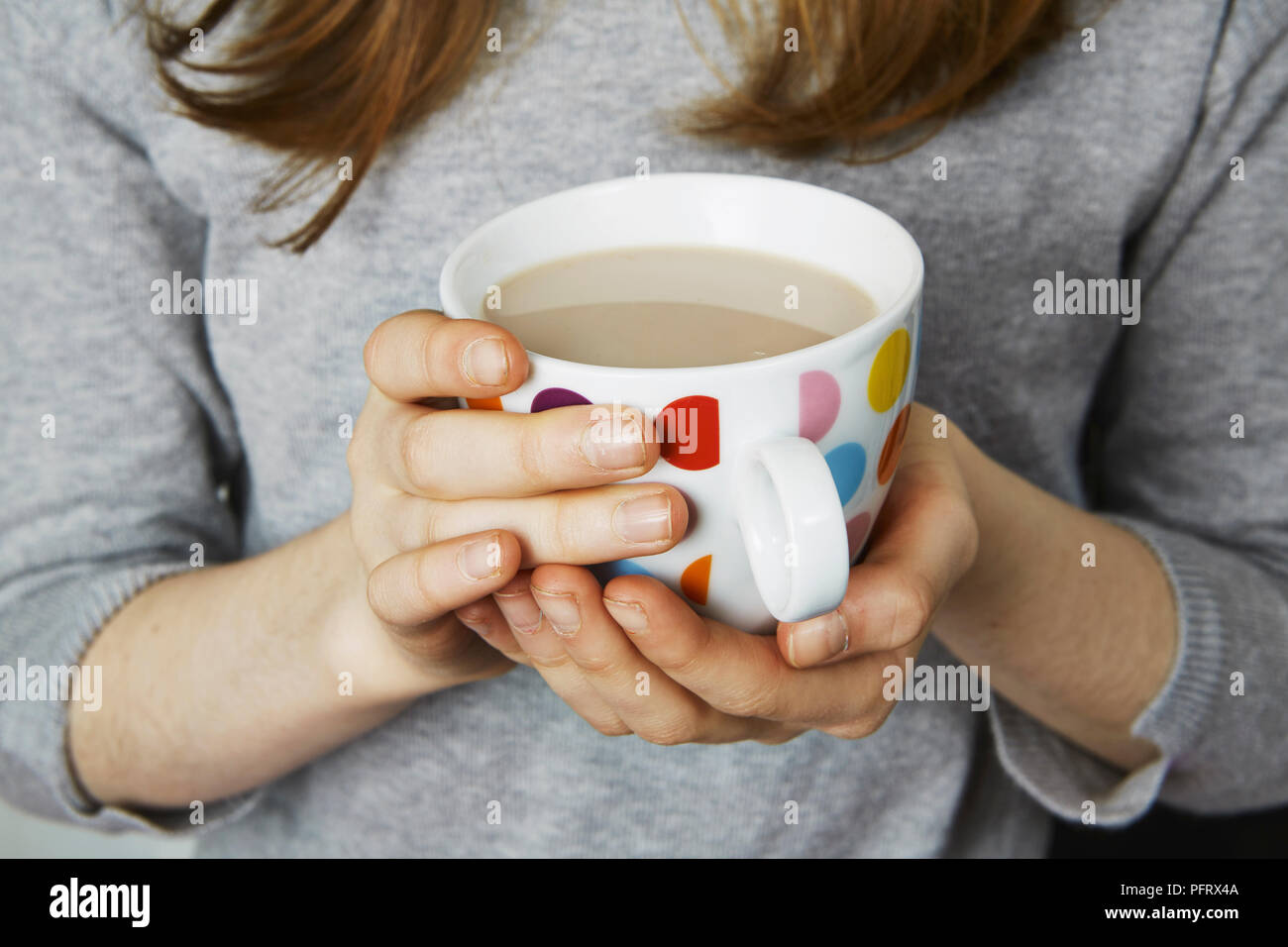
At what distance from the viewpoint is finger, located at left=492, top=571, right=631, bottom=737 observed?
18.2 inches

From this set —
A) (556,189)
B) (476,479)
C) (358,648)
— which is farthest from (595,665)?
(556,189)

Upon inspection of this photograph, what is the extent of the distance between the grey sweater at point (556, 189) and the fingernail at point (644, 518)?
0.39 m

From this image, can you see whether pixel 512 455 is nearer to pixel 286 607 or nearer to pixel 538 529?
pixel 538 529

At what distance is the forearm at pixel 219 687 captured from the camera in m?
0.67

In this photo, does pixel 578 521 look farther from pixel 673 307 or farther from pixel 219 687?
pixel 219 687

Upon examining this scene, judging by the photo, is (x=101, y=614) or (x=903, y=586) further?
(x=101, y=614)

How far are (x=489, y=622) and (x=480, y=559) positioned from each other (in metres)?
0.09

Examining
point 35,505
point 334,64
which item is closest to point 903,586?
point 334,64

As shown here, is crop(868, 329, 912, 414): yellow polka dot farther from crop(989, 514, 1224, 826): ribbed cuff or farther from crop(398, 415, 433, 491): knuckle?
crop(989, 514, 1224, 826): ribbed cuff

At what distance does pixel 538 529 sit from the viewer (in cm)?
42

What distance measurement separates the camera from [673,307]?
1.65 ft
